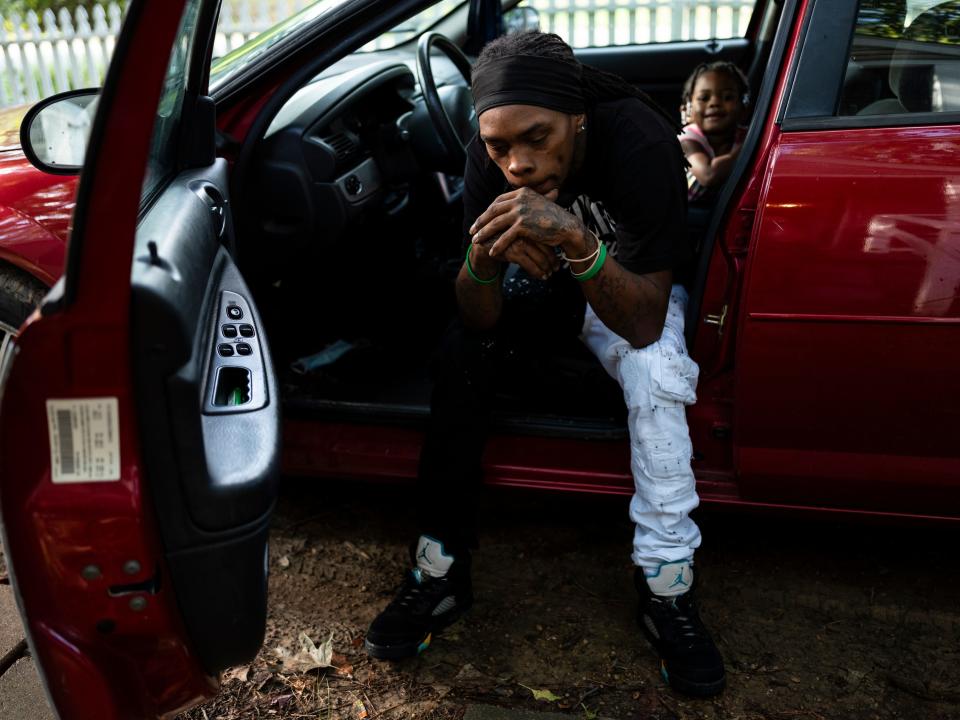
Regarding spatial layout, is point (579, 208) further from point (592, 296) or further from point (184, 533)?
point (184, 533)

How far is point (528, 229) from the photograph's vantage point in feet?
5.98

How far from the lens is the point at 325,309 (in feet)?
10.4

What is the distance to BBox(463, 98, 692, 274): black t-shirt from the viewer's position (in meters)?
1.95

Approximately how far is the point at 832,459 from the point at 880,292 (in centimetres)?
42

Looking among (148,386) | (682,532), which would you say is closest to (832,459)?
(682,532)

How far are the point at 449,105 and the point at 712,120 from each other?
992 mm

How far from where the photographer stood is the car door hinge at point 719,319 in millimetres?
2125

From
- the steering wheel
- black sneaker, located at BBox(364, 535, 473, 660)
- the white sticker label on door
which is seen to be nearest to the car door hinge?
black sneaker, located at BBox(364, 535, 473, 660)

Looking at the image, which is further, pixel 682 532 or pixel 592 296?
pixel 682 532

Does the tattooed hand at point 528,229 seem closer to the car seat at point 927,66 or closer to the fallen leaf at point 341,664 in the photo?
the car seat at point 927,66

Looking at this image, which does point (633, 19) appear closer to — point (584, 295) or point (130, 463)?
point (584, 295)

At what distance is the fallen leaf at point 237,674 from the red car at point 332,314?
22.0 inches

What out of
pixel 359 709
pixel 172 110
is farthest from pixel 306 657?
pixel 172 110

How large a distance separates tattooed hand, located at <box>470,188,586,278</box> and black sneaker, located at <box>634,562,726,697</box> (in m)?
0.78
